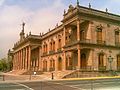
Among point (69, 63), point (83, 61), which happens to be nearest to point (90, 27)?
point (83, 61)

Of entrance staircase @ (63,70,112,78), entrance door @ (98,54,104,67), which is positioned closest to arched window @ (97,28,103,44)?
entrance door @ (98,54,104,67)

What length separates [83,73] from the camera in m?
37.9

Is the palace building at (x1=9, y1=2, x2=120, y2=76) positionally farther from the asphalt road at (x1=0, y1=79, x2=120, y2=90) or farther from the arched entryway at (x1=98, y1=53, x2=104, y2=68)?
the asphalt road at (x1=0, y1=79, x2=120, y2=90)

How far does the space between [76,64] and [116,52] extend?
7.55 meters

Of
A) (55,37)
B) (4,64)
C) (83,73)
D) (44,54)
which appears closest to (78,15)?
(83,73)

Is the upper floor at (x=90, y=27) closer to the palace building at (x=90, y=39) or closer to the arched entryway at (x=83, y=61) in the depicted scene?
the palace building at (x=90, y=39)

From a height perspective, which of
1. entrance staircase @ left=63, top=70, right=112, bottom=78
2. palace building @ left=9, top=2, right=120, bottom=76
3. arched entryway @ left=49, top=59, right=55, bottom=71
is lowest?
entrance staircase @ left=63, top=70, right=112, bottom=78

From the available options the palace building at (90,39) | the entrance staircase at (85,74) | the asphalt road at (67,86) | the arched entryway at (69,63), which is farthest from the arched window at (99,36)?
the asphalt road at (67,86)

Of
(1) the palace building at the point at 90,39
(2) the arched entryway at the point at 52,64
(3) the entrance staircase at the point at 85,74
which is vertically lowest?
(3) the entrance staircase at the point at 85,74

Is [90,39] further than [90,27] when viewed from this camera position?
No

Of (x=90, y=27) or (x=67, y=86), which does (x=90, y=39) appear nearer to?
(x=90, y=27)

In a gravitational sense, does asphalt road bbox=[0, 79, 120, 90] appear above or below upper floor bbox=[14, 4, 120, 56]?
below

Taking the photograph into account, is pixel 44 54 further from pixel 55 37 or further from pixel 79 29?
pixel 79 29

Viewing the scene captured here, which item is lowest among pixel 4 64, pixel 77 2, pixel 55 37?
pixel 4 64
